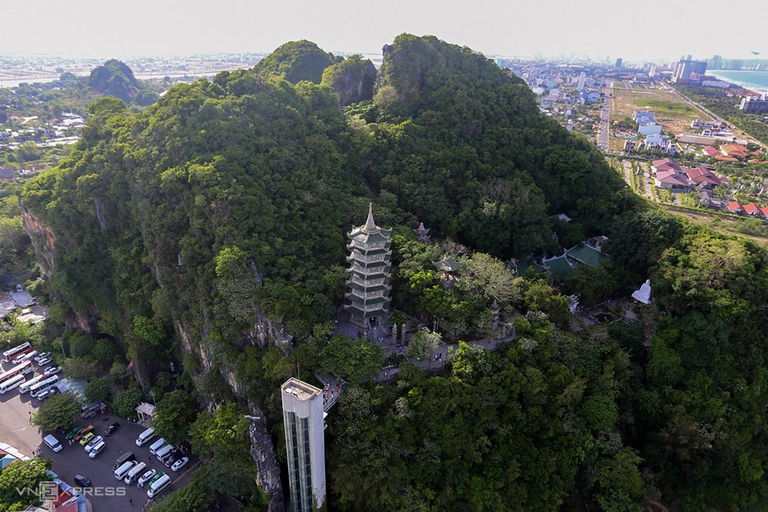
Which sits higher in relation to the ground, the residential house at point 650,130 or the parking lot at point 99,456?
the residential house at point 650,130

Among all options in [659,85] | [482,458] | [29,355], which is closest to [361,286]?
[482,458]

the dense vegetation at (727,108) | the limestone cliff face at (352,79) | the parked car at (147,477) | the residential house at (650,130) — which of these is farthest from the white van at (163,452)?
the dense vegetation at (727,108)

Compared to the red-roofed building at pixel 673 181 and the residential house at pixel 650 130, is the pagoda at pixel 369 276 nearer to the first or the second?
the red-roofed building at pixel 673 181

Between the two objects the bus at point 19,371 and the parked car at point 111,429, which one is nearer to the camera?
the parked car at point 111,429

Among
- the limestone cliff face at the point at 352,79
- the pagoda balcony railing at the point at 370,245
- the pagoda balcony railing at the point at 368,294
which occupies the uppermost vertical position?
the limestone cliff face at the point at 352,79

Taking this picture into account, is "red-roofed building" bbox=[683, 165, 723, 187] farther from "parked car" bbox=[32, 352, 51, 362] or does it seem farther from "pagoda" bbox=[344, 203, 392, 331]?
"parked car" bbox=[32, 352, 51, 362]

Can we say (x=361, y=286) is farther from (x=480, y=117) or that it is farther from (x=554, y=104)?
(x=554, y=104)

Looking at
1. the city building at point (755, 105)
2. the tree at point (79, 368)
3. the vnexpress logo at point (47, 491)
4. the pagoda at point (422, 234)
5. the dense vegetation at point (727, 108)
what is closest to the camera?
the vnexpress logo at point (47, 491)
